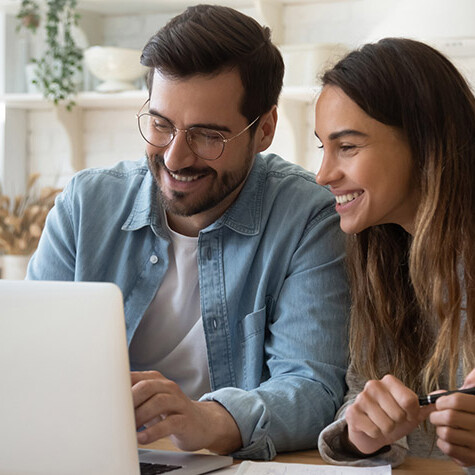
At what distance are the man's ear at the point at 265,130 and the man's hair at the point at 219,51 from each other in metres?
0.02

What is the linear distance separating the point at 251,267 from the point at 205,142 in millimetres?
247

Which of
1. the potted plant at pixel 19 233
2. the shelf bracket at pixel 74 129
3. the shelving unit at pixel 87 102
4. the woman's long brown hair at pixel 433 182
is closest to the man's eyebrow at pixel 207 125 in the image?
the woman's long brown hair at pixel 433 182

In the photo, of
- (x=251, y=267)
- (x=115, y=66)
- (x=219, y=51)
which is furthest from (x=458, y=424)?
(x=115, y=66)

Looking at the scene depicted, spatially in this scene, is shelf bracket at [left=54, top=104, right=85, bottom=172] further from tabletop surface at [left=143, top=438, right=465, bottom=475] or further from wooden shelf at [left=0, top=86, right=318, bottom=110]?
tabletop surface at [left=143, top=438, right=465, bottom=475]

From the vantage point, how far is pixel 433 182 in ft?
4.49

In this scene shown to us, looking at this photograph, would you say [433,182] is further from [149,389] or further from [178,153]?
[149,389]

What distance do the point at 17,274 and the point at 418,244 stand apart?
5.92 ft

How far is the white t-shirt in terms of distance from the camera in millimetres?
1605

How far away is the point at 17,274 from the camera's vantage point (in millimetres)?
2859

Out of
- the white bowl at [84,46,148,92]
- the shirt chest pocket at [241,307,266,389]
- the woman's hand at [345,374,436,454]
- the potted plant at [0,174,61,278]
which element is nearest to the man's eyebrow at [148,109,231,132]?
the shirt chest pocket at [241,307,266,389]

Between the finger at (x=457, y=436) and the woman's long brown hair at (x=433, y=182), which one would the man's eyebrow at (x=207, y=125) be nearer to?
the woman's long brown hair at (x=433, y=182)

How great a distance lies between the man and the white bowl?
119 centimetres

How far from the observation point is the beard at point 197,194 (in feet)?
5.13

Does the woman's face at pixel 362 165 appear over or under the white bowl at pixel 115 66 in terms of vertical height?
under
